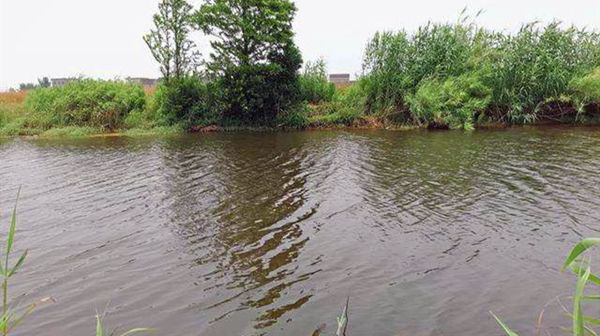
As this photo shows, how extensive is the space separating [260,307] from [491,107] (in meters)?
24.5

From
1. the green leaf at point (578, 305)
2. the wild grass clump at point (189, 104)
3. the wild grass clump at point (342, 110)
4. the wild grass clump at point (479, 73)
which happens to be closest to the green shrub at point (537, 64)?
the wild grass clump at point (479, 73)

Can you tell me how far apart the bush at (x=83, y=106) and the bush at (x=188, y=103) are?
8.17 feet

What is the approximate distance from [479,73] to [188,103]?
17.3 metres

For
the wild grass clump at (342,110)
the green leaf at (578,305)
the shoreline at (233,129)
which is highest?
the wild grass clump at (342,110)

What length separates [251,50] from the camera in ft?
84.6

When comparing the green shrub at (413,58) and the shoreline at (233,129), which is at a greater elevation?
the green shrub at (413,58)

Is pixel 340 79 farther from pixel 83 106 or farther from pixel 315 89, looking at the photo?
pixel 83 106

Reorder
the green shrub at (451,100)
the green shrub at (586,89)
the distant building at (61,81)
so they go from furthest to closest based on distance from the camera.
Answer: the distant building at (61,81) < the green shrub at (451,100) < the green shrub at (586,89)

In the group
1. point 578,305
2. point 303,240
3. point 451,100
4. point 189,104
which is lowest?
point 303,240

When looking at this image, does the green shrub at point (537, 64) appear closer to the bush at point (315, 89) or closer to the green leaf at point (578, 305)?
the bush at point (315, 89)

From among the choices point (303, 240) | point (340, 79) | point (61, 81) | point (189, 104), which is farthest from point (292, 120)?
point (61, 81)

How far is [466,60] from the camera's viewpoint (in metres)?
25.2

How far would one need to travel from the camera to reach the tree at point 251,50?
2494cm

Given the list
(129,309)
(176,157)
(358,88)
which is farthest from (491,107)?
(129,309)
